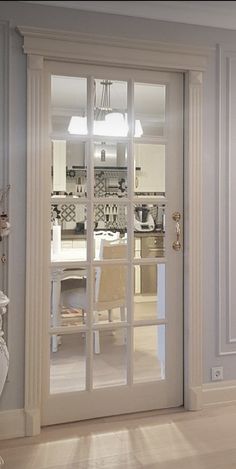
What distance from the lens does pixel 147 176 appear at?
296cm

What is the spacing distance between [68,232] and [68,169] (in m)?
0.37

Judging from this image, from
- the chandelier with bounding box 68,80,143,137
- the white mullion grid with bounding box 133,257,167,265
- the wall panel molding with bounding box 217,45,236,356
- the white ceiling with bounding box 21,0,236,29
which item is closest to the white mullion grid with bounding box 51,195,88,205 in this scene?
the chandelier with bounding box 68,80,143,137

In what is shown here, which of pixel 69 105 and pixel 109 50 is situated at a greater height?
pixel 109 50

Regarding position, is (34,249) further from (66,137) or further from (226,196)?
(226,196)

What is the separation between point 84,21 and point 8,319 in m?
1.73

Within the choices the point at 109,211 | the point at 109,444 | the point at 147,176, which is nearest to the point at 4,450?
the point at 109,444

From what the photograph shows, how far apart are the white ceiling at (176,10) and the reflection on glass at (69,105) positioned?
1.30ft

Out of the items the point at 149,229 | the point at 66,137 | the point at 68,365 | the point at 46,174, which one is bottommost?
the point at 68,365

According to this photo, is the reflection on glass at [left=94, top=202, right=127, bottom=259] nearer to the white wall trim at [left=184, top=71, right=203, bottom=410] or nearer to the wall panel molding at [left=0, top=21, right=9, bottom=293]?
the white wall trim at [left=184, top=71, right=203, bottom=410]

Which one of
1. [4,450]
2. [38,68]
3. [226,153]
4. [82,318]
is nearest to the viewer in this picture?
[4,450]

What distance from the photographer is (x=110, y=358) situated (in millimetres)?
2908

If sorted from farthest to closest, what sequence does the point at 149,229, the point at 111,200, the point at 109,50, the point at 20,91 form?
the point at 149,229 < the point at 111,200 < the point at 109,50 < the point at 20,91

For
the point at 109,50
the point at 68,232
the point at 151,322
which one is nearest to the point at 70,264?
the point at 68,232

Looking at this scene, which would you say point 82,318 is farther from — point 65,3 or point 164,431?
point 65,3
